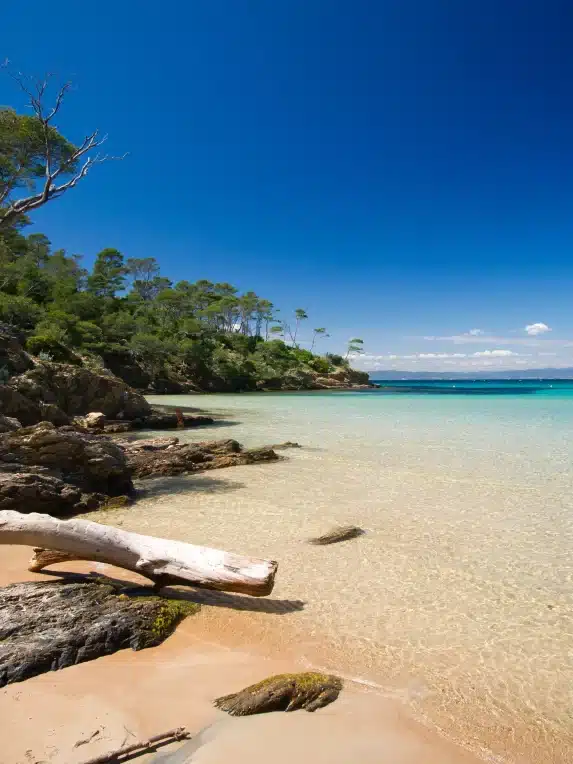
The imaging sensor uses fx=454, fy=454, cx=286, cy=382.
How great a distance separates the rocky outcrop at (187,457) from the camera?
11.8 metres

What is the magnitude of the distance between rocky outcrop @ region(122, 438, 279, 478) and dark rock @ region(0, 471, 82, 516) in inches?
118

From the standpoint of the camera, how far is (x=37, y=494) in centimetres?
744

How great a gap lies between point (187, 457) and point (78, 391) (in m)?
10.7

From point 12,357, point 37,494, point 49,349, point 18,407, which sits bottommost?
point 37,494

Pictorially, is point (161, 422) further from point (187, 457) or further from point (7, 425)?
point (7, 425)

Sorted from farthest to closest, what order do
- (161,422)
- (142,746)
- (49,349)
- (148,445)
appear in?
1. (49,349)
2. (161,422)
3. (148,445)
4. (142,746)

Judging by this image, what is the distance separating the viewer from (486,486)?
10.8 m

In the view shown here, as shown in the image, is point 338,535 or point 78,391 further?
point 78,391

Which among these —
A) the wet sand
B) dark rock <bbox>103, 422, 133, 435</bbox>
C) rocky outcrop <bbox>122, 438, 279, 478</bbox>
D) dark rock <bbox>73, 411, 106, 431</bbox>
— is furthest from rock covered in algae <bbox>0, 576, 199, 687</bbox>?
dark rock <bbox>103, 422, 133, 435</bbox>

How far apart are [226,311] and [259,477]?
81338 mm

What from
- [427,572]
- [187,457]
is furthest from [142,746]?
[187,457]

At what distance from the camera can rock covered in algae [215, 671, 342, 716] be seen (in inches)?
121

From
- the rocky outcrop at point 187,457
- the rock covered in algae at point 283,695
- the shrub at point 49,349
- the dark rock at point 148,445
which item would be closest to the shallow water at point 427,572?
the rock covered in algae at point 283,695

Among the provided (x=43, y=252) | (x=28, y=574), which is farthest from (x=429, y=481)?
(x=43, y=252)
